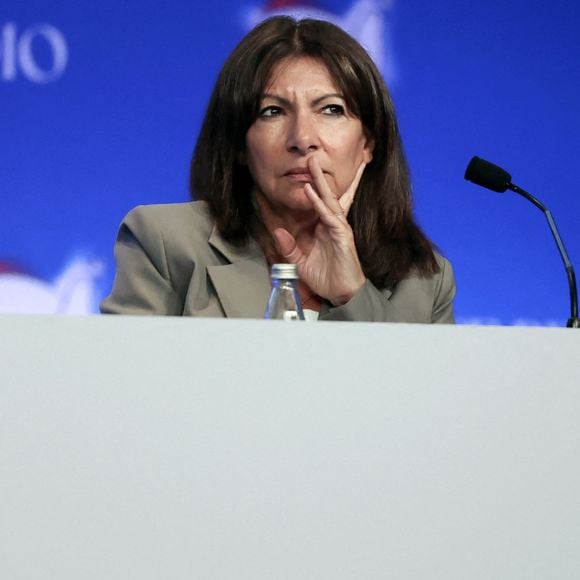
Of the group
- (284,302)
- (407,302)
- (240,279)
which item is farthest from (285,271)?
(407,302)

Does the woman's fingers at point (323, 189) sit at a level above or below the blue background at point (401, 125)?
below

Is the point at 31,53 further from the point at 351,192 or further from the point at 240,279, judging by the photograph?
the point at 240,279

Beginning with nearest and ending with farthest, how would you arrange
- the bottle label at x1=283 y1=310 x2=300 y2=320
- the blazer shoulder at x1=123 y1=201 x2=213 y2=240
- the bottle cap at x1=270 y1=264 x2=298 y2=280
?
the bottle cap at x1=270 y1=264 x2=298 y2=280 < the bottle label at x1=283 y1=310 x2=300 y2=320 < the blazer shoulder at x1=123 y1=201 x2=213 y2=240

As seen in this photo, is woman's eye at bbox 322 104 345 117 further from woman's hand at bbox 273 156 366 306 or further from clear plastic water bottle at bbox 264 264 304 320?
clear plastic water bottle at bbox 264 264 304 320

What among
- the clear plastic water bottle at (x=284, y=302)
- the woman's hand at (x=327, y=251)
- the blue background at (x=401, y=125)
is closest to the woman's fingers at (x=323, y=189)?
the woman's hand at (x=327, y=251)

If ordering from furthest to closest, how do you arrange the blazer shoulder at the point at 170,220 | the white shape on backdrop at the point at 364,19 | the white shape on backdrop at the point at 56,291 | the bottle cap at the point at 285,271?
the white shape on backdrop at the point at 364,19
the white shape on backdrop at the point at 56,291
the blazer shoulder at the point at 170,220
the bottle cap at the point at 285,271

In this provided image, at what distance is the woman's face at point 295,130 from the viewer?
1.60 meters

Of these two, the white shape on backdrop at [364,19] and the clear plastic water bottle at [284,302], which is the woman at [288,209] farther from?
the white shape on backdrop at [364,19]

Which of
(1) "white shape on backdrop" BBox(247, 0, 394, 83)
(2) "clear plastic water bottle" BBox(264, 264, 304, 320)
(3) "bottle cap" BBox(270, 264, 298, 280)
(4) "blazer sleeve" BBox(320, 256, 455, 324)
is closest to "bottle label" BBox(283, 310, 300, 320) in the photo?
(2) "clear plastic water bottle" BBox(264, 264, 304, 320)

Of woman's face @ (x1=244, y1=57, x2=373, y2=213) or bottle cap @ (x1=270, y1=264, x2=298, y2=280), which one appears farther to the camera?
woman's face @ (x1=244, y1=57, x2=373, y2=213)

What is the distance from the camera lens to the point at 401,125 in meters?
2.62

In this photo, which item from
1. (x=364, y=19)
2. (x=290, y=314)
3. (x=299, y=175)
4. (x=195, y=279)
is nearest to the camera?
(x=290, y=314)

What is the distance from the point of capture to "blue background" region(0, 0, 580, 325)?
8.52 ft

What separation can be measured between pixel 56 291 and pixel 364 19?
3.45 feet
